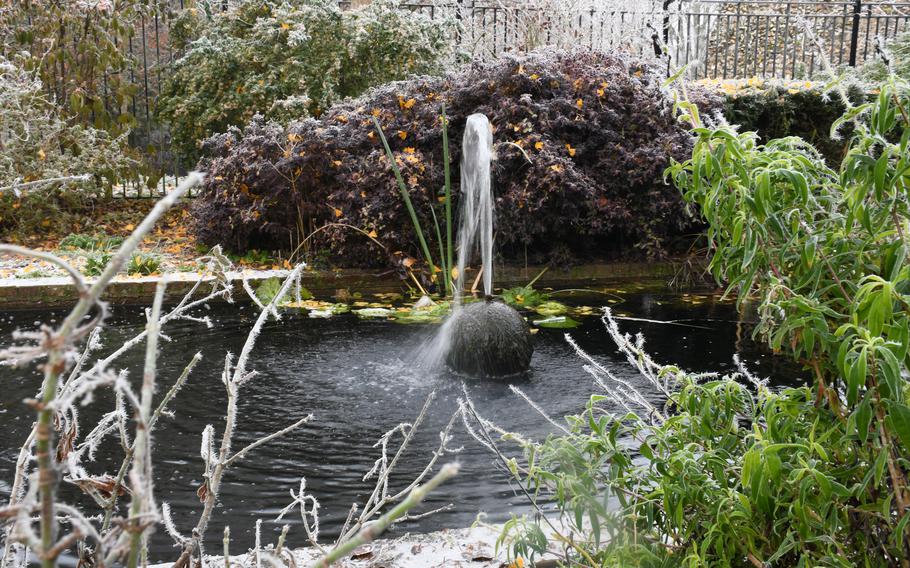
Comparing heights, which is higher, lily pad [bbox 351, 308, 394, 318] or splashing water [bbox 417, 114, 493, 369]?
splashing water [bbox 417, 114, 493, 369]

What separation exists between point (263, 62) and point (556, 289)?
4648 millimetres

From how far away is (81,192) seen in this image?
9.52 meters

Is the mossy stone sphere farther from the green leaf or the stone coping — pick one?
the green leaf

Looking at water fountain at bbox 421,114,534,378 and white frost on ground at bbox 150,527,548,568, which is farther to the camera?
water fountain at bbox 421,114,534,378

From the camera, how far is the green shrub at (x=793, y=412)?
1763 mm

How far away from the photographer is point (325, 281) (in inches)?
305

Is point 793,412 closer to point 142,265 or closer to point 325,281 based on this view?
point 325,281

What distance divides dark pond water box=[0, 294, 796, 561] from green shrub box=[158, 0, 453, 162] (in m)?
3.96

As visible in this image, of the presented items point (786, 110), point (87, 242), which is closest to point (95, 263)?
point (87, 242)

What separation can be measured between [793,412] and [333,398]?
3058 millimetres

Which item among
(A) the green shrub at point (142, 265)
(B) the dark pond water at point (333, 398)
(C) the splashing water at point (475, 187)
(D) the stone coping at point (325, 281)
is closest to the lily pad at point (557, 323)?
(B) the dark pond water at point (333, 398)

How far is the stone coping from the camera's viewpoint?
22.8 feet

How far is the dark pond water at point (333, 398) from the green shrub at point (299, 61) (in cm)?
396

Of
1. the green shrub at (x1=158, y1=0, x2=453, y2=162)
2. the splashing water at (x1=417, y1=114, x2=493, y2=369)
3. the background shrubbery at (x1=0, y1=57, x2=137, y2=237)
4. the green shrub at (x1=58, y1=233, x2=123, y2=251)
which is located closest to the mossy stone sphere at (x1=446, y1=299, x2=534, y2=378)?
the splashing water at (x1=417, y1=114, x2=493, y2=369)
